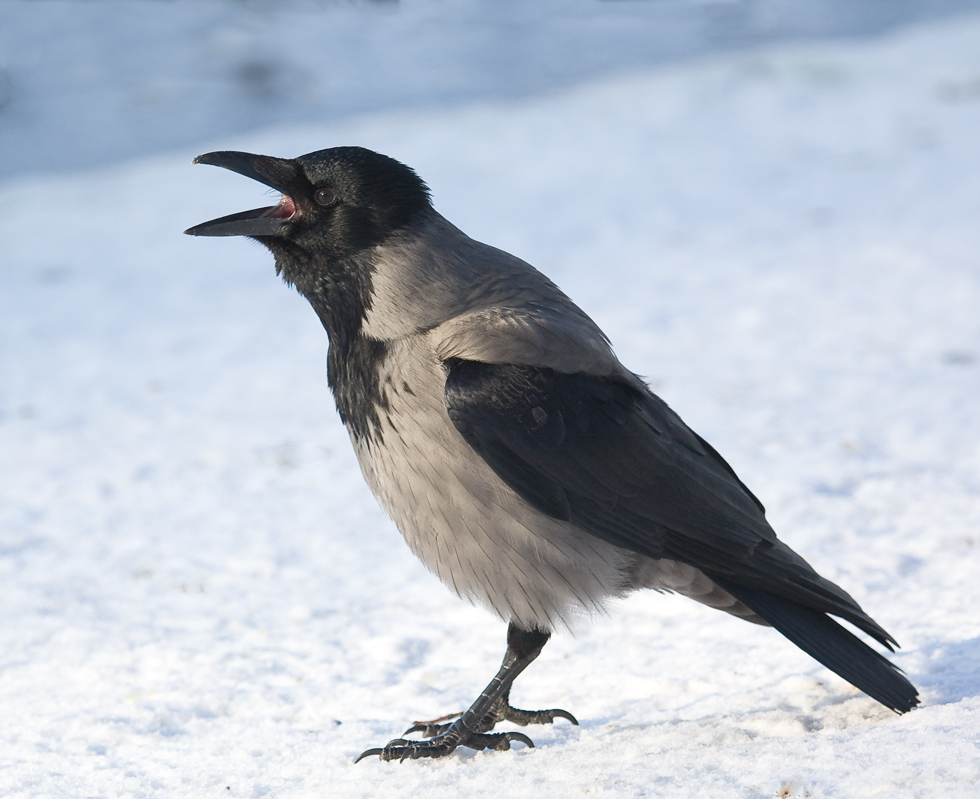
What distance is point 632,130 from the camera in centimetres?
1201

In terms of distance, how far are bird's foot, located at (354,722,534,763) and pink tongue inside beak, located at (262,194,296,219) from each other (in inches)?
67.2

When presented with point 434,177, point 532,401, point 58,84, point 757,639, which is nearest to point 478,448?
point 532,401

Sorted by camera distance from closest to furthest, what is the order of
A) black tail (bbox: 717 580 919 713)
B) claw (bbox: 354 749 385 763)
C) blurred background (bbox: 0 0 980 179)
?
black tail (bbox: 717 580 919 713)
claw (bbox: 354 749 385 763)
blurred background (bbox: 0 0 980 179)

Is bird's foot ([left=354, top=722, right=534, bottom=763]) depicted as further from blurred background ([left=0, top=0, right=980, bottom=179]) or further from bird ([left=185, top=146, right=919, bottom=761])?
blurred background ([left=0, top=0, right=980, bottom=179])

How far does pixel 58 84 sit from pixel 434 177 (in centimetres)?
428

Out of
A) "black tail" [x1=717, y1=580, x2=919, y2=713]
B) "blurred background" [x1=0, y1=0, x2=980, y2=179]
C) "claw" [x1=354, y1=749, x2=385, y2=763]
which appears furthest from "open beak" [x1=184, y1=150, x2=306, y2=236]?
"blurred background" [x1=0, y1=0, x2=980, y2=179]

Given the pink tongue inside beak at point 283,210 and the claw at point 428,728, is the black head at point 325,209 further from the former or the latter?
the claw at point 428,728

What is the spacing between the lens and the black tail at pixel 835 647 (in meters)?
3.17

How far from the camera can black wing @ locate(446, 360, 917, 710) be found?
10.4ft

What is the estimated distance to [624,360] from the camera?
732 centimetres

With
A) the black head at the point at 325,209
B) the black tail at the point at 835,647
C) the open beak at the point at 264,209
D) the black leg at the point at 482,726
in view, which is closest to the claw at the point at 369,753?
the black leg at the point at 482,726

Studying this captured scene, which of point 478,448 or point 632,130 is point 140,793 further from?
point 632,130

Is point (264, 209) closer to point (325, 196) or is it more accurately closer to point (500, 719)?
point (325, 196)

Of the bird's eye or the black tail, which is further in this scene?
the bird's eye
